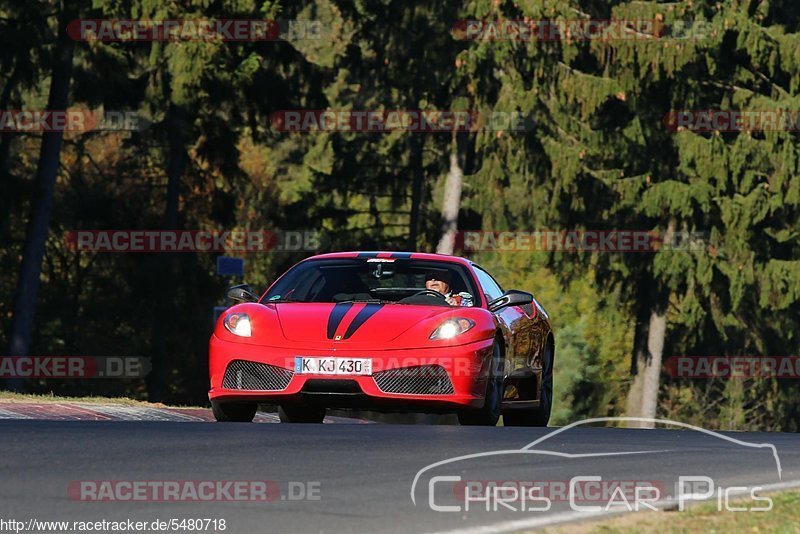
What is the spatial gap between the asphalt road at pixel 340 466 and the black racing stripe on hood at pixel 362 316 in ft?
2.63

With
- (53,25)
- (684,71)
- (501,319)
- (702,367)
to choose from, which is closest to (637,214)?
(684,71)

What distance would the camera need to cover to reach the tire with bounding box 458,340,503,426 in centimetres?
1380

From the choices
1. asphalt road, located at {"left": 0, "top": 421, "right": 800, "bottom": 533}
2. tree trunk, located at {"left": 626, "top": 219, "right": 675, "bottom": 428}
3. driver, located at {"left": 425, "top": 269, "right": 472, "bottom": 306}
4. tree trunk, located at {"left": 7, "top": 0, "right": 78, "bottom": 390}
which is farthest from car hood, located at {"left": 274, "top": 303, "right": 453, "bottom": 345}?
tree trunk, located at {"left": 626, "top": 219, "right": 675, "bottom": 428}

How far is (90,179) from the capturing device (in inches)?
2092

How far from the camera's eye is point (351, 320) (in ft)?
44.4

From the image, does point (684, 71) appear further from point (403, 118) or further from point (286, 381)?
point (286, 381)

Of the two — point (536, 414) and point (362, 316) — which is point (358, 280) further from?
point (536, 414)

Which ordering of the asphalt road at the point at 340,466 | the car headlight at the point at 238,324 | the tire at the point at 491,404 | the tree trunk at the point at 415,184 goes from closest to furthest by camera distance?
1. the asphalt road at the point at 340,466
2. the car headlight at the point at 238,324
3. the tire at the point at 491,404
4. the tree trunk at the point at 415,184

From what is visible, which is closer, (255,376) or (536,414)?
(255,376)

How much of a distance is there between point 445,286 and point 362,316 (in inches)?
58.5

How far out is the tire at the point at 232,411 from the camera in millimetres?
13961

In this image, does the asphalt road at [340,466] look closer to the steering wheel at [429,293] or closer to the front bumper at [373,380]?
the front bumper at [373,380]

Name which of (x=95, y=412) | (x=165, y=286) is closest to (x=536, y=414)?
(x=95, y=412)

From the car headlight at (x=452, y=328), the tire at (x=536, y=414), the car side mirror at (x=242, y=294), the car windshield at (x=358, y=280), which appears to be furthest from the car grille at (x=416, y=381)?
the tire at (x=536, y=414)
